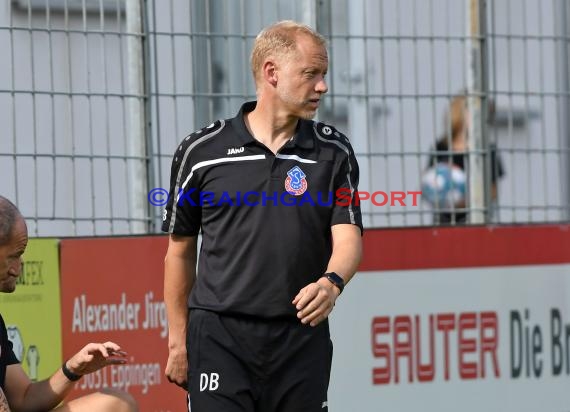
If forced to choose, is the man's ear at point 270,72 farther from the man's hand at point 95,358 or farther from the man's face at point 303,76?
the man's hand at point 95,358

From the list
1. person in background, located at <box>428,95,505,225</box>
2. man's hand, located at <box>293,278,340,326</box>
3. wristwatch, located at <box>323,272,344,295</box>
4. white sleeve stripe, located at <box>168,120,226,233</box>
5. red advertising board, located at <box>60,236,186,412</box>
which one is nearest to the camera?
man's hand, located at <box>293,278,340,326</box>

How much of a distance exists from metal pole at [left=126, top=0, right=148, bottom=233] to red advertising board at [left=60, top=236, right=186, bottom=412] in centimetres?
26

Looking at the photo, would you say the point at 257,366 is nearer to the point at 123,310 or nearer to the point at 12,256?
the point at 12,256

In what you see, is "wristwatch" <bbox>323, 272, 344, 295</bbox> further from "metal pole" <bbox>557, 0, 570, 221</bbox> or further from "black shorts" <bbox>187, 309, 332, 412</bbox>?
"metal pole" <bbox>557, 0, 570, 221</bbox>

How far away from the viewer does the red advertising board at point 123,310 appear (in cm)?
638

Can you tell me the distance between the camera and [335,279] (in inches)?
181

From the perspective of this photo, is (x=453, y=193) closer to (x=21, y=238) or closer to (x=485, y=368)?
(x=485, y=368)

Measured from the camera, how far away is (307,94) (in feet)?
15.8

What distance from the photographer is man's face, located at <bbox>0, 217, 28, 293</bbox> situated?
4762 millimetres

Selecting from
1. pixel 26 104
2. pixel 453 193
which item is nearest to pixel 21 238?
pixel 26 104

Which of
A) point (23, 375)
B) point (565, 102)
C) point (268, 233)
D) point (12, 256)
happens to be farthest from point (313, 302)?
point (565, 102)

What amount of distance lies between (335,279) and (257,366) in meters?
0.44

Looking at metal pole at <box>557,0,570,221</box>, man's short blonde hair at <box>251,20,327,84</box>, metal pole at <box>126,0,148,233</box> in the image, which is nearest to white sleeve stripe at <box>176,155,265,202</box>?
man's short blonde hair at <box>251,20,327,84</box>

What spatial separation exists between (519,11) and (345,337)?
2.20m
